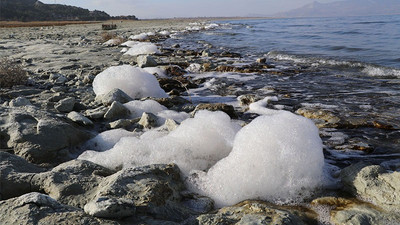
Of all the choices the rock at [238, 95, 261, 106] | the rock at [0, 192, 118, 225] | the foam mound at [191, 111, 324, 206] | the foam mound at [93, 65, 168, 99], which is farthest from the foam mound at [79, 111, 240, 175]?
the foam mound at [93, 65, 168, 99]

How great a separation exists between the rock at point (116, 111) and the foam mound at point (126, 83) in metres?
0.99

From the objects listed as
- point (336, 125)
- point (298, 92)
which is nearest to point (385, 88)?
point (298, 92)

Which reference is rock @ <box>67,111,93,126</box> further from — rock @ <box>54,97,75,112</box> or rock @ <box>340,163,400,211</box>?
rock @ <box>340,163,400,211</box>

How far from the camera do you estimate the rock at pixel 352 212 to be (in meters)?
1.95

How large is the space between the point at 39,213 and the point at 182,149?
1.58 m

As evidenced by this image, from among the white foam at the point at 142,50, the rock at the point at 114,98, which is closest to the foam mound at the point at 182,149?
the rock at the point at 114,98

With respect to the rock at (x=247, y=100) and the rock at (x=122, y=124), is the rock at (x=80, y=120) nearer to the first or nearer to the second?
the rock at (x=122, y=124)

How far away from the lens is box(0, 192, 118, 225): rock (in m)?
1.47

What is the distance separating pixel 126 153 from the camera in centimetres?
294

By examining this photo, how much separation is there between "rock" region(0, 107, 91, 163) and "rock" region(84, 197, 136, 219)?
1492 millimetres

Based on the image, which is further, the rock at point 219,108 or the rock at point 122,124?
the rock at point 219,108

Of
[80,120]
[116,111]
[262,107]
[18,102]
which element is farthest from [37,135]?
[262,107]

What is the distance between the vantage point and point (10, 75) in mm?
5699

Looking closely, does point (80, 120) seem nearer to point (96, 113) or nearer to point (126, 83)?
point (96, 113)
